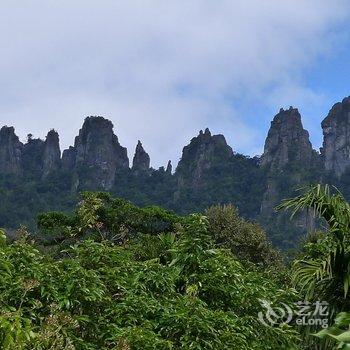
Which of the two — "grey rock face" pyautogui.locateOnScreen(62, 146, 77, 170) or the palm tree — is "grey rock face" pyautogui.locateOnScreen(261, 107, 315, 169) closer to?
"grey rock face" pyautogui.locateOnScreen(62, 146, 77, 170)

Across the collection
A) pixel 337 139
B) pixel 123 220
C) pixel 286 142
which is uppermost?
pixel 337 139

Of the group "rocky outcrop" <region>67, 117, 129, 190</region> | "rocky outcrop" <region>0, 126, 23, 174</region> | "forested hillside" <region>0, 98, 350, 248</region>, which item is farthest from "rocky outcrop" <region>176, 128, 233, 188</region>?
"rocky outcrop" <region>0, 126, 23, 174</region>

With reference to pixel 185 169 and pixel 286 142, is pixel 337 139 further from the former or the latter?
pixel 185 169

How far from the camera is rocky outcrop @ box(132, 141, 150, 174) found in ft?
396

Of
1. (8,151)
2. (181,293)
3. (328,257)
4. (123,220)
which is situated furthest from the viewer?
(8,151)

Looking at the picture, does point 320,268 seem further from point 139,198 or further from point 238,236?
point 139,198

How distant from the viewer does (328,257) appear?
5.88 m

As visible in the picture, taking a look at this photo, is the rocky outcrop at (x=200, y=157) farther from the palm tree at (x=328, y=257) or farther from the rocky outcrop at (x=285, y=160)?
the palm tree at (x=328, y=257)

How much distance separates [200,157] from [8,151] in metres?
36.0

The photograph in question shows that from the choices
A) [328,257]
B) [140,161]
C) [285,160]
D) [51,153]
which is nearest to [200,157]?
[140,161]

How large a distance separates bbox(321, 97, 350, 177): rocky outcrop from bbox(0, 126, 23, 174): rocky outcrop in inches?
2226

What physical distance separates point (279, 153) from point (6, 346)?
111765 mm

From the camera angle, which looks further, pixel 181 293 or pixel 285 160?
pixel 285 160

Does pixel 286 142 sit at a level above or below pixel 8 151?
above
